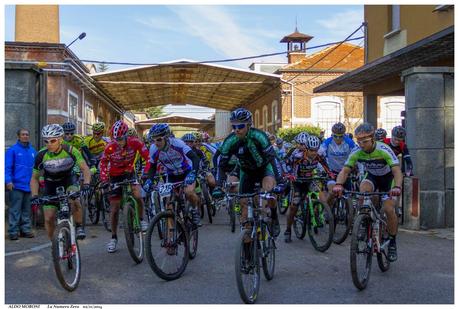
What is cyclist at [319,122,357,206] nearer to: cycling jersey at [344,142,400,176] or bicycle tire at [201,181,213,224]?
bicycle tire at [201,181,213,224]

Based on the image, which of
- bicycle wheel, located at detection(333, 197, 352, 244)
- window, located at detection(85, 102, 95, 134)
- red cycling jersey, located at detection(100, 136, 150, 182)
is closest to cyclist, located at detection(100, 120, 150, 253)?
red cycling jersey, located at detection(100, 136, 150, 182)

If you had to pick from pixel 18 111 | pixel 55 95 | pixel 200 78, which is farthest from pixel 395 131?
pixel 200 78

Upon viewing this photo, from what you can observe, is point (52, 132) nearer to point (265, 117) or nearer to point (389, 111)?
point (389, 111)

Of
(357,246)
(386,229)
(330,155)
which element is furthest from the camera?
(330,155)

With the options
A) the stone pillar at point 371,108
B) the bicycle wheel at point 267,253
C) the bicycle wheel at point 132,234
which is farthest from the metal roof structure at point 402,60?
the bicycle wheel at point 132,234

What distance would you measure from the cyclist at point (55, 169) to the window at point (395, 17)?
42.3 feet

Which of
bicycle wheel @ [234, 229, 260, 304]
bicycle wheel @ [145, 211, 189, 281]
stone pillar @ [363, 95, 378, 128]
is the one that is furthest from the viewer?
stone pillar @ [363, 95, 378, 128]

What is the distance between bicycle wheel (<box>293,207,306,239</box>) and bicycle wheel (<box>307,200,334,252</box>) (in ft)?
1.01

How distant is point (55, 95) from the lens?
906 inches

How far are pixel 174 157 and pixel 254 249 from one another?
244 cm

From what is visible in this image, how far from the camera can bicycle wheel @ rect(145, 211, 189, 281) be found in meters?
6.89

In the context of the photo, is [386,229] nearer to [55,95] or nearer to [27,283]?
[27,283]

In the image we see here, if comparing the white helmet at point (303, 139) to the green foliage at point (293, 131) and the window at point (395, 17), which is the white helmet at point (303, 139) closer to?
the window at point (395, 17)

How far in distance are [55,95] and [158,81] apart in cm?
918
